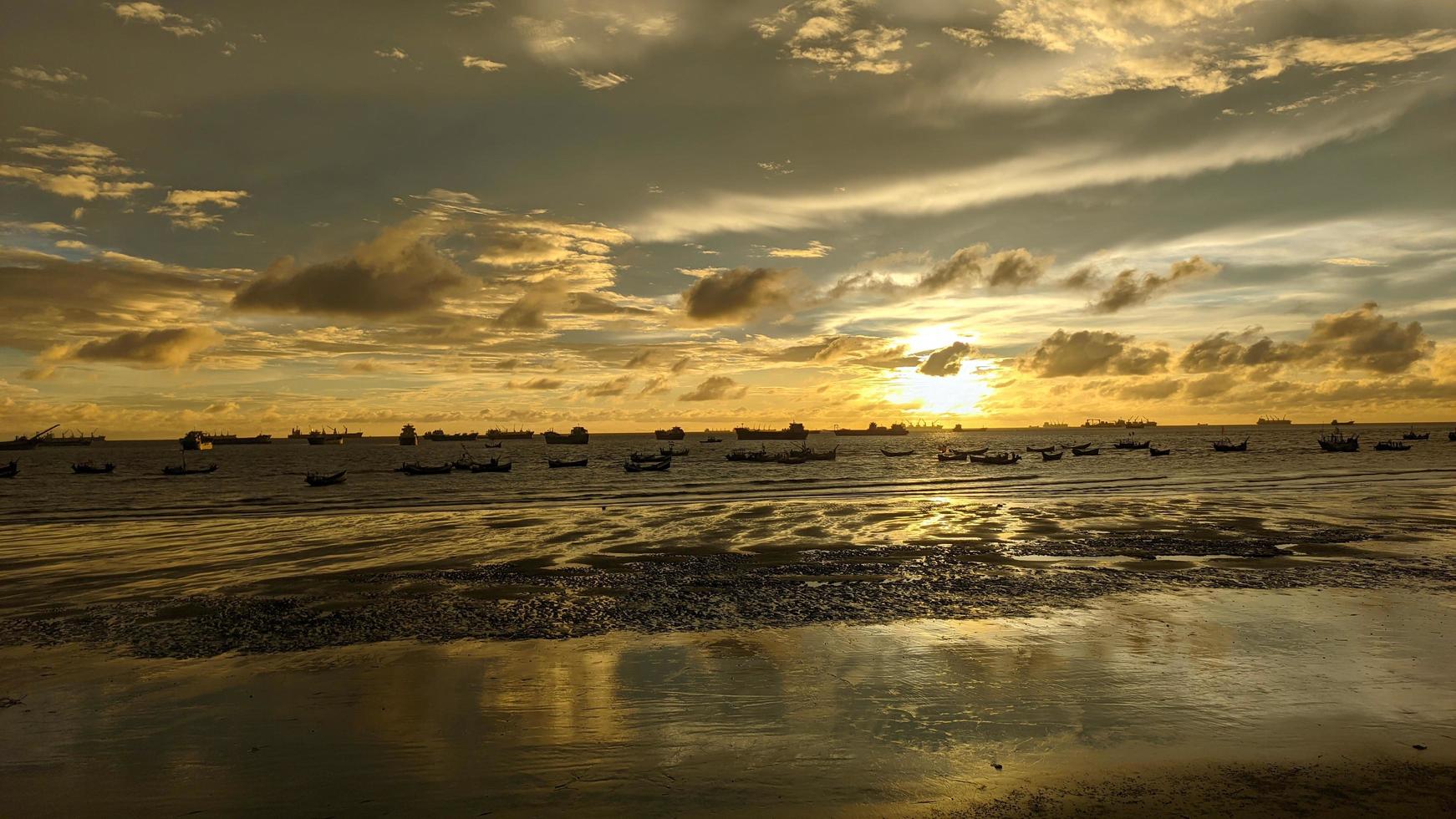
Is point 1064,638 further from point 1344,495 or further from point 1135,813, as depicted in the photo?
point 1344,495

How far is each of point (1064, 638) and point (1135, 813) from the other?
7349 millimetres

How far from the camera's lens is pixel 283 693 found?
1265cm

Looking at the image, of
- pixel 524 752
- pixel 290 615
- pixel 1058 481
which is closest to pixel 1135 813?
pixel 524 752

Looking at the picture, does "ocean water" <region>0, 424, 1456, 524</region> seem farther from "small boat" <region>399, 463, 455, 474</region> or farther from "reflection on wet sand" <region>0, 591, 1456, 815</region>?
"reflection on wet sand" <region>0, 591, 1456, 815</region>

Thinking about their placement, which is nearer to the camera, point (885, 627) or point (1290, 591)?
point (885, 627)

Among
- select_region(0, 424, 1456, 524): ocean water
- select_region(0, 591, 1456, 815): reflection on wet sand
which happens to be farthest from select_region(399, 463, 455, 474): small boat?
select_region(0, 591, 1456, 815): reflection on wet sand

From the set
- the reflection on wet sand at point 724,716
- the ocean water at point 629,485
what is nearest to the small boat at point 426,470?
the ocean water at point 629,485

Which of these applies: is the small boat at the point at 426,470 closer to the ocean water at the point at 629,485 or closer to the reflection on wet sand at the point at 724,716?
the ocean water at the point at 629,485

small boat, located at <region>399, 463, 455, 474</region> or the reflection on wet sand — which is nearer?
the reflection on wet sand

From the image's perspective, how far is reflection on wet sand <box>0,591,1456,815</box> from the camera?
29.6 feet

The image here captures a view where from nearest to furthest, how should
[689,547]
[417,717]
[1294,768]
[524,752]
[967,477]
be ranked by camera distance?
[1294,768] → [524,752] → [417,717] → [689,547] → [967,477]

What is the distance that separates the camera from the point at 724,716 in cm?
1122

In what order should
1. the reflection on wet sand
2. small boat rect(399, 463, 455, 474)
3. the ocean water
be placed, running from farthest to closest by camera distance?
small boat rect(399, 463, 455, 474) → the ocean water → the reflection on wet sand

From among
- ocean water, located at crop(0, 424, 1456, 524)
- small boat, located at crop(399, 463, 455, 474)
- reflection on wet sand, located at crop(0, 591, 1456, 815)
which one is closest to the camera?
reflection on wet sand, located at crop(0, 591, 1456, 815)
